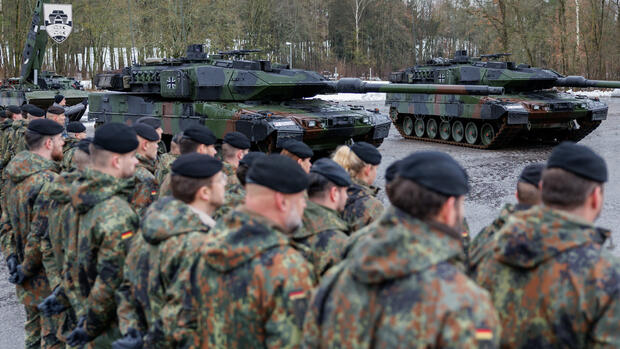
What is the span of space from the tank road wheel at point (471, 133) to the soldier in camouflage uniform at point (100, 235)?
14.5 metres

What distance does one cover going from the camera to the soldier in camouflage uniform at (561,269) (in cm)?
218

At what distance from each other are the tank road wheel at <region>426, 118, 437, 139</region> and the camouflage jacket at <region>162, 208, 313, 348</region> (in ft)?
56.3

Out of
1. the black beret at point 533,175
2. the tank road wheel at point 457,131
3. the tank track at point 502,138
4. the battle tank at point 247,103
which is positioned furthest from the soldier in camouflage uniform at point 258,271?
the tank road wheel at point 457,131

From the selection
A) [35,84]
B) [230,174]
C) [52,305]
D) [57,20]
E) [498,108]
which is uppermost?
[57,20]

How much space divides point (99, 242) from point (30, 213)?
196 centimetres

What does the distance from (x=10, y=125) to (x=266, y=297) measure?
375 inches

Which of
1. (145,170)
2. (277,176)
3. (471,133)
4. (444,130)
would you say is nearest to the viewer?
(277,176)

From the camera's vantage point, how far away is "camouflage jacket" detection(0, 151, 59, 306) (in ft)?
16.9

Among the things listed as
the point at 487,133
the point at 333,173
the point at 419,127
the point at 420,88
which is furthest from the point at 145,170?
the point at 419,127

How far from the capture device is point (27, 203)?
5289 mm

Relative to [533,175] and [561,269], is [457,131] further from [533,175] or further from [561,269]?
[561,269]

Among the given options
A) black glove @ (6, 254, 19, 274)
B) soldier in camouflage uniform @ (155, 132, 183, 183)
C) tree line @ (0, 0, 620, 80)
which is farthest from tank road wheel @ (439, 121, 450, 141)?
black glove @ (6, 254, 19, 274)

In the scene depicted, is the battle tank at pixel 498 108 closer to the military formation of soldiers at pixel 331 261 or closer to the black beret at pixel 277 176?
the military formation of soldiers at pixel 331 261

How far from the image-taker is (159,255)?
10.1 ft
